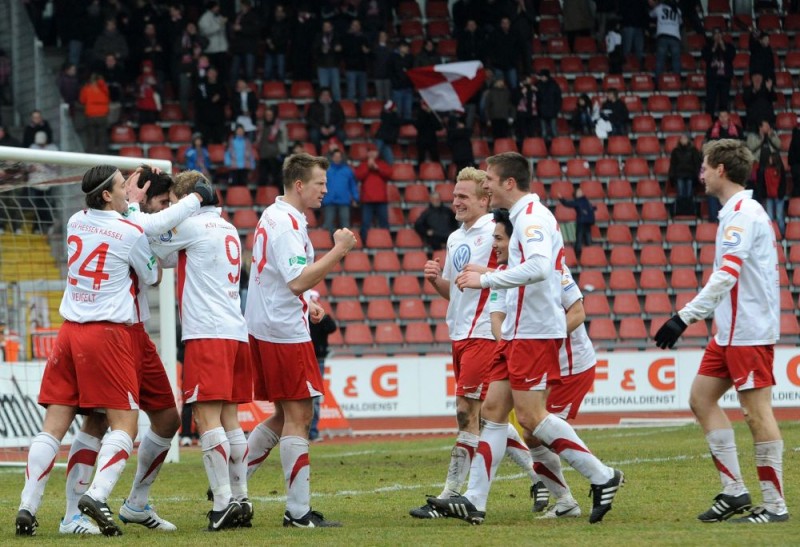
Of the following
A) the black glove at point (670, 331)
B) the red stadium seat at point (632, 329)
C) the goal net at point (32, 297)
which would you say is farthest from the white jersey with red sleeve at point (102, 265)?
the red stadium seat at point (632, 329)

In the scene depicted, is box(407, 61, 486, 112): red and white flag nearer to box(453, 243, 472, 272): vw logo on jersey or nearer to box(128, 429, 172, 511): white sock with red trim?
box(453, 243, 472, 272): vw logo on jersey

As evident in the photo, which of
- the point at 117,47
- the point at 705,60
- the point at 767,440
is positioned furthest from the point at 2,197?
the point at 705,60

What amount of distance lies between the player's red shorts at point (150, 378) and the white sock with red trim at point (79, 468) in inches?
16.2

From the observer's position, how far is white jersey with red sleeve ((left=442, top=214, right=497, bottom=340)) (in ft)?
31.6

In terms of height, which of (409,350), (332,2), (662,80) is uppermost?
(332,2)

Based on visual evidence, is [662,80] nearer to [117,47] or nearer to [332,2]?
[332,2]

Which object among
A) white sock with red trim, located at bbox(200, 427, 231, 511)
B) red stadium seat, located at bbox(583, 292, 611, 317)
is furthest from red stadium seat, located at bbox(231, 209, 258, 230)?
white sock with red trim, located at bbox(200, 427, 231, 511)

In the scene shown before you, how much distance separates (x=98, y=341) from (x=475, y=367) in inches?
107

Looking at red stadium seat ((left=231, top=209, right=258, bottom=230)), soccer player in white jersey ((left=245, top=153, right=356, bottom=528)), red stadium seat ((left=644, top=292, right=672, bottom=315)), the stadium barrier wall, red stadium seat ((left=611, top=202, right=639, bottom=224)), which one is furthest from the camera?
red stadium seat ((left=611, top=202, right=639, bottom=224))

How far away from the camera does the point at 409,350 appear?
23578 mm

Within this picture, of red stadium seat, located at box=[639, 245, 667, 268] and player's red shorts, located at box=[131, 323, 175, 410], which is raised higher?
player's red shorts, located at box=[131, 323, 175, 410]

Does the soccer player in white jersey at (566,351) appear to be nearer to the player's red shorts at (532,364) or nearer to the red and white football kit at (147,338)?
the player's red shorts at (532,364)

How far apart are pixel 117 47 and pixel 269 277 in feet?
63.0

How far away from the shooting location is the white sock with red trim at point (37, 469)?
8.23 m
